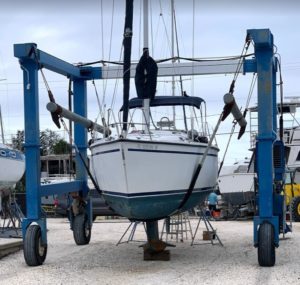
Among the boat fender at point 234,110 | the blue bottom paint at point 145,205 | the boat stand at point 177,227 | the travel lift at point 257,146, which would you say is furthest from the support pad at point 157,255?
the boat fender at point 234,110

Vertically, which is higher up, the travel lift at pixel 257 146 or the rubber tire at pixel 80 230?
the travel lift at pixel 257 146

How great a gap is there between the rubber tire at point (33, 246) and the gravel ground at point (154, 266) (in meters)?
0.15

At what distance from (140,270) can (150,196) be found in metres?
1.25

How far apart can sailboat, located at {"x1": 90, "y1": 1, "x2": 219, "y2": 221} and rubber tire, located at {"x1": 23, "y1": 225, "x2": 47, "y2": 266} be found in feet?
4.55

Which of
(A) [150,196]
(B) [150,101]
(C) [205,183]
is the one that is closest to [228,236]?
(C) [205,183]

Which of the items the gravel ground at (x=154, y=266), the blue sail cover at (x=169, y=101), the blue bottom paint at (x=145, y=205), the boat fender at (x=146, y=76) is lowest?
the gravel ground at (x=154, y=266)

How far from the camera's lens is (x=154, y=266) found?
10.8 m

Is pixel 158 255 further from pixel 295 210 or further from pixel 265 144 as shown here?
pixel 295 210

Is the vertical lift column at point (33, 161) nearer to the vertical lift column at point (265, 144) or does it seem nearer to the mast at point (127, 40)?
the mast at point (127, 40)

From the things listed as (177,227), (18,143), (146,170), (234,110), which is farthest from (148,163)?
(18,143)

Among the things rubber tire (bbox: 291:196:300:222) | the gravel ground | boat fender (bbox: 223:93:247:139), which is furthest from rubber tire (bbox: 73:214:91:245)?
rubber tire (bbox: 291:196:300:222)

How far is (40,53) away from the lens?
469 inches

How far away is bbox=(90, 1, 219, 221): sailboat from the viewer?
33.7 feet

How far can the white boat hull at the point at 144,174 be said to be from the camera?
10.2m
